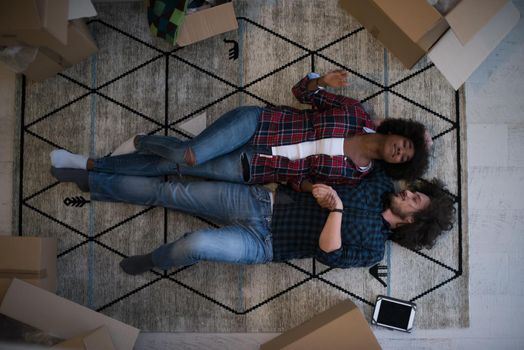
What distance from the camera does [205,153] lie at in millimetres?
1927

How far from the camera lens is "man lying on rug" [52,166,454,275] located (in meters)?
1.89

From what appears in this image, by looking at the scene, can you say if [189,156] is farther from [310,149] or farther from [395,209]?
[395,209]

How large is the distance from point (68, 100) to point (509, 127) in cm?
211

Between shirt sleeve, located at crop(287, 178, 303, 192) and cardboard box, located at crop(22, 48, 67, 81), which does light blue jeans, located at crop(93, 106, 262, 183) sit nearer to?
shirt sleeve, located at crop(287, 178, 303, 192)

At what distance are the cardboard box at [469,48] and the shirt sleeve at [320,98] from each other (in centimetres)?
40

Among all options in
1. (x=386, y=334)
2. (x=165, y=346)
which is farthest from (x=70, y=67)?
(x=386, y=334)

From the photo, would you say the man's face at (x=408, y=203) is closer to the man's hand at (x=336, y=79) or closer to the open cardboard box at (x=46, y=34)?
the man's hand at (x=336, y=79)

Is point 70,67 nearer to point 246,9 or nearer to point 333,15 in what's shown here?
point 246,9

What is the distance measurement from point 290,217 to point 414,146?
597mm

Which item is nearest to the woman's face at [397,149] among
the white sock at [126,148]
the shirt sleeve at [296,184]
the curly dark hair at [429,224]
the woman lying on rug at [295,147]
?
the woman lying on rug at [295,147]

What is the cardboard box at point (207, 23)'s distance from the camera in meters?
2.08

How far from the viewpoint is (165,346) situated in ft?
7.13

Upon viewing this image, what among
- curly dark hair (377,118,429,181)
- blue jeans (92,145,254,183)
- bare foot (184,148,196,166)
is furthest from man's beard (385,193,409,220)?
bare foot (184,148,196,166)

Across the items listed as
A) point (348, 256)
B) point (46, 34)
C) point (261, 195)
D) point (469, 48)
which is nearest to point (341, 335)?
point (348, 256)
